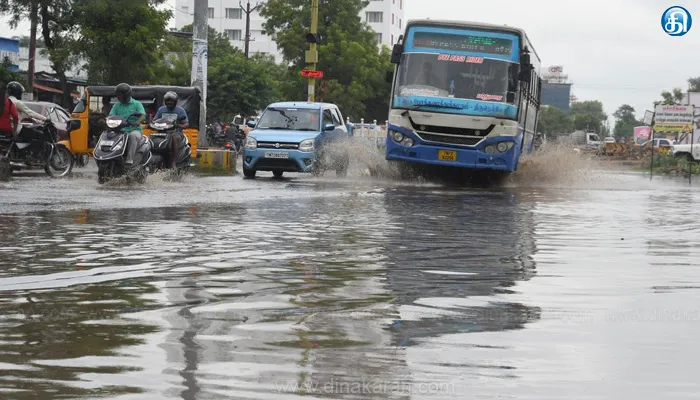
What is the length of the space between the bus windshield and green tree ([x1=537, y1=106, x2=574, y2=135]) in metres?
154

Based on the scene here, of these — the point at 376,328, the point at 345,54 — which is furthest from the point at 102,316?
the point at 345,54

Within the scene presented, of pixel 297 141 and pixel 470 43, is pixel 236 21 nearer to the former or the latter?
pixel 297 141

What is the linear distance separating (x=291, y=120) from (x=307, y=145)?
5.43ft

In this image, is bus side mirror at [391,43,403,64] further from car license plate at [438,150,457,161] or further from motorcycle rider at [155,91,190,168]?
motorcycle rider at [155,91,190,168]

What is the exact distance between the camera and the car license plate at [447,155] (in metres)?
25.6

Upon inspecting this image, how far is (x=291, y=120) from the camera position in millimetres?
29406

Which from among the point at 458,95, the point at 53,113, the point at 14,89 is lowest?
the point at 53,113

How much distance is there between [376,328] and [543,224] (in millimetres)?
8882

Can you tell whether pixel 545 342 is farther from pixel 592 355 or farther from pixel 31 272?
pixel 31 272

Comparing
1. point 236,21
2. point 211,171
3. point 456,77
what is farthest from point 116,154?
point 236,21

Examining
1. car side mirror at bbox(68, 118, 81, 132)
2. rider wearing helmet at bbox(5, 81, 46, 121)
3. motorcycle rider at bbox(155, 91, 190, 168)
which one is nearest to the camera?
rider wearing helmet at bbox(5, 81, 46, 121)

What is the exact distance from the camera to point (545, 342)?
20.4 ft

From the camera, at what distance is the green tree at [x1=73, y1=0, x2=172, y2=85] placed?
46062mm

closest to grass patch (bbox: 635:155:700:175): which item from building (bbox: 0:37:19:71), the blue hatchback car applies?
the blue hatchback car
